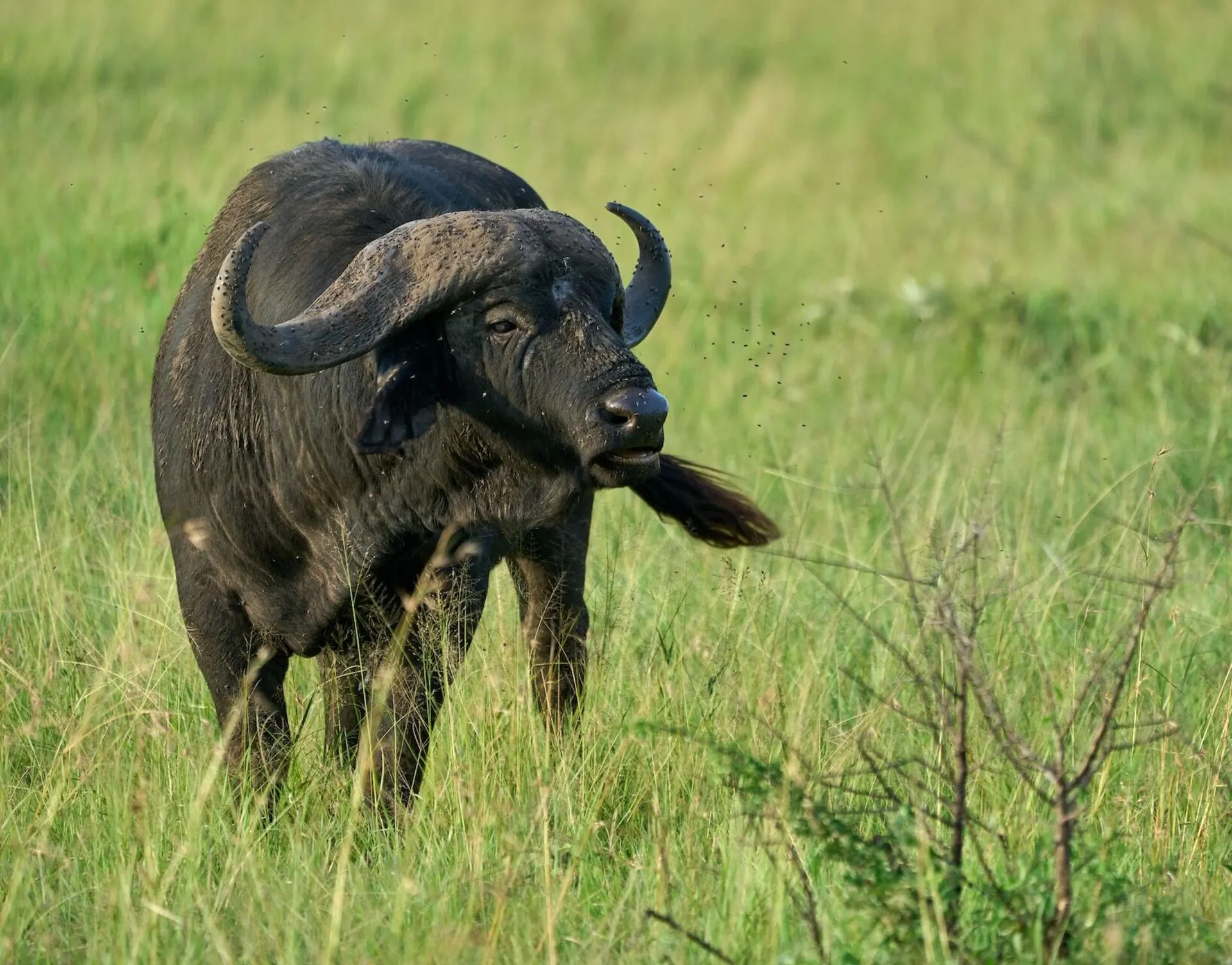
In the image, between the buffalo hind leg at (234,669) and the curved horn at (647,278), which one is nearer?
the buffalo hind leg at (234,669)

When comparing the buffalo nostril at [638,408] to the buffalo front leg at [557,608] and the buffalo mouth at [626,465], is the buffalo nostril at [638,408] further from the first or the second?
the buffalo front leg at [557,608]

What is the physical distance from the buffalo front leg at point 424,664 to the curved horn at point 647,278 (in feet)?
2.23

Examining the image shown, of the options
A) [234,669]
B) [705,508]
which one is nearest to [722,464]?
[705,508]

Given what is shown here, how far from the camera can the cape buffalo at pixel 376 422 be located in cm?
388

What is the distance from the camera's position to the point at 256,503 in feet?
14.3

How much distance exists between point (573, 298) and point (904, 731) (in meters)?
1.37

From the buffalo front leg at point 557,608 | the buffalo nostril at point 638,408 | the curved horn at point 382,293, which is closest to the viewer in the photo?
the buffalo nostril at point 638,408

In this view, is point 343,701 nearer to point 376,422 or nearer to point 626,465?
point 376,422

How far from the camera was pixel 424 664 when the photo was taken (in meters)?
4.28

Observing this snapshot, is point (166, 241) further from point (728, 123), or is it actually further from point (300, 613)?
point (728, 123)

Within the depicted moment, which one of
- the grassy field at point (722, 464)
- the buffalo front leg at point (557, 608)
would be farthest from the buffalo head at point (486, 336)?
the buffalo front leg at point (557, 608)

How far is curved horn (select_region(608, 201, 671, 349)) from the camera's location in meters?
4.54

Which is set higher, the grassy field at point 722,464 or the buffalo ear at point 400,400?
the buffalo ear at point 400,400

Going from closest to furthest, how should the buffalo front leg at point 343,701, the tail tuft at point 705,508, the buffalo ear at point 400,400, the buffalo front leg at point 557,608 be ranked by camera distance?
the buffalo ear at point 400,400
the buffalo front leg at point 343,701
the buffalo front leg at point 557,608
the tail tuft at point 705,508
